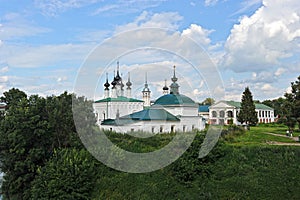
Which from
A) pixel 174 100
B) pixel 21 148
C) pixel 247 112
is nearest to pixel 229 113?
pixel 247 112

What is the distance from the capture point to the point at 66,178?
16266mm

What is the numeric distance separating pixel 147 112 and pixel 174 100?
4.68m

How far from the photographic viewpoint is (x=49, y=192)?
16.1m

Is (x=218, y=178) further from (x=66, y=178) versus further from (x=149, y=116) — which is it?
(x=149, y=116)

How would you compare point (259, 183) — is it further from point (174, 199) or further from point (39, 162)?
point (39, 162)

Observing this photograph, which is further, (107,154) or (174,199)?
(107,154)

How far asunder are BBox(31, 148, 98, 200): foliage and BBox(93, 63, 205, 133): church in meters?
8.57

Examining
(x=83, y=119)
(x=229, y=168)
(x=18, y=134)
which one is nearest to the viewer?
(x=229, y=168)

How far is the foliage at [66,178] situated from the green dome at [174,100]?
16.2 meters

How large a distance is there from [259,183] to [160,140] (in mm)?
7756

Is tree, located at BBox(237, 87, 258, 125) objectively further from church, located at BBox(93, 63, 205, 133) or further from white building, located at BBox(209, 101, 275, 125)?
church, located at BBox(93, 63, 205, 133)

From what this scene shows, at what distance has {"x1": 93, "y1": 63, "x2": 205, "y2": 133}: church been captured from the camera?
29.0m

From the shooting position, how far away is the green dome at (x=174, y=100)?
32.9 m

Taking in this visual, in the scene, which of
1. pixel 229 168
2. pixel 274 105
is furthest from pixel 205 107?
pixel 229 168
